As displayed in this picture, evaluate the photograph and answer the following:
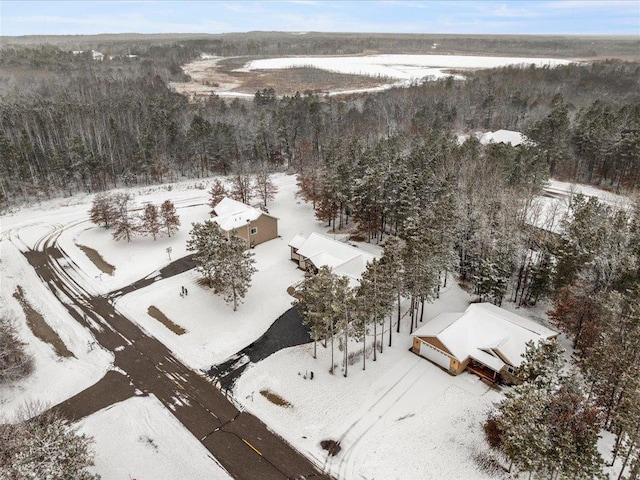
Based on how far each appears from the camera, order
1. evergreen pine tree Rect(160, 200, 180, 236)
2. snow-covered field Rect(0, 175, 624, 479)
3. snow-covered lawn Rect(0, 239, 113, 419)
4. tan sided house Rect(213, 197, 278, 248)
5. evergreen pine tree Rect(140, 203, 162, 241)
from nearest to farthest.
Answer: snow-covered field Rect(0, 175, 624, 479)
snow-covered lawn Rect(0, 239, 113, 419)
tan sided house Rect(213, 197, 278, 248)
evergreen pine tree Rect(140, 203, 162, 241)
evergreen pine tree Rect(160, 200, 180, 236)

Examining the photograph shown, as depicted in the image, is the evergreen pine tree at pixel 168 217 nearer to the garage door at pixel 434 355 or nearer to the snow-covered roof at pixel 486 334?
the snow-covered roof at pixel 486 334

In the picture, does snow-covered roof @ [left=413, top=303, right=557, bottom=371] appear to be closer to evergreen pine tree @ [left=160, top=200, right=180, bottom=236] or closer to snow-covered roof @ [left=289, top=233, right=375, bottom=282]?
snow-covered roof @ [left=289, top=233, right=375, bottom=282]

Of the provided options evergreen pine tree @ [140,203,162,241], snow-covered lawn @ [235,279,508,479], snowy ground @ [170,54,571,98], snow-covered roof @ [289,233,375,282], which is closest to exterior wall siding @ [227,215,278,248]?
snow-covered roof @ [289,233,375,282]

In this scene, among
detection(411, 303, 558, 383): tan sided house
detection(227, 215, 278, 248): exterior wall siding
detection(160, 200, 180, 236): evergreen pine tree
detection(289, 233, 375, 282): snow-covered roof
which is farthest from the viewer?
detection(160, 200, 180, 236): evergreen pine tree

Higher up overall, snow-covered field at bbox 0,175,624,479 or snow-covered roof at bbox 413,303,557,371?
snow-covered roof at bbox 413,303,557,371

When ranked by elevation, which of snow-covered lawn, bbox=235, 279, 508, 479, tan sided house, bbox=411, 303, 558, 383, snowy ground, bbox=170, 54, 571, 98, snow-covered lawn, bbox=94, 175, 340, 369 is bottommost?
snow-covered lawn, bbox=235, 279, 508, 479

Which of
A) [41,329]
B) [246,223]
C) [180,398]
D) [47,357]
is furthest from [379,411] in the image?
[41,329]

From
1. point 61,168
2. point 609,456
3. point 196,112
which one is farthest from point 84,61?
point 609,456
